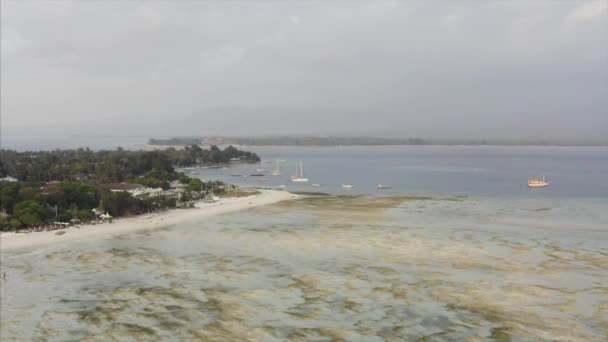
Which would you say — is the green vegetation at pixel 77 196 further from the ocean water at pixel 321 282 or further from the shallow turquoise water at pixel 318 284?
the shallow turquoise water at pixel 318 284

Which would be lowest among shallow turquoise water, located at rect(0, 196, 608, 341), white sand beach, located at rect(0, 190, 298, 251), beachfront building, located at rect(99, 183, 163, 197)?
shallow turquoise water, located at rect(0, 196, 608, 341)

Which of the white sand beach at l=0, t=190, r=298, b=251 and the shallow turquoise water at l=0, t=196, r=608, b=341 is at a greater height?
the white sand beach at l=0, t=190, r=298, b=251

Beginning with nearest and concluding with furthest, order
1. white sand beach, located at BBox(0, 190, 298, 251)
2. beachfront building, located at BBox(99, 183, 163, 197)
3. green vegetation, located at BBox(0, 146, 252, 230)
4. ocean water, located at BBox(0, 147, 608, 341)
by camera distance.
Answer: ocean water, located at BBox(0, 147, 608, 341) < white sand beach, located at BBox(0, 190, 298, 251) < green vegetation, located at BBox(0, 146, 252, 230) < beachfront building, located at BBox(99, 183, 163, 197)

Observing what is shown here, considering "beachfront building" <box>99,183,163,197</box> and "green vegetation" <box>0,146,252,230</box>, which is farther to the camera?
"beachfront building" <box>99,183,163,197</box>

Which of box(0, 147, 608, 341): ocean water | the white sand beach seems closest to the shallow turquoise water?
box(0, 147, 608, 341): ocean water

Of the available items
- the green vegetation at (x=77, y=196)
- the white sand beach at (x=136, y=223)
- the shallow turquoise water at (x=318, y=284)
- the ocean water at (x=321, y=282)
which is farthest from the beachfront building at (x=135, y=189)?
the shallow turquoise water at (x=318, y=284)

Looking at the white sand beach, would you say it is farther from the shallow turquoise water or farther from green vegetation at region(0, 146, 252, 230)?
the shallow turquoise water

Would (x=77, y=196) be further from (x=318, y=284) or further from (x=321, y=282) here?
(x=318, y=284)
